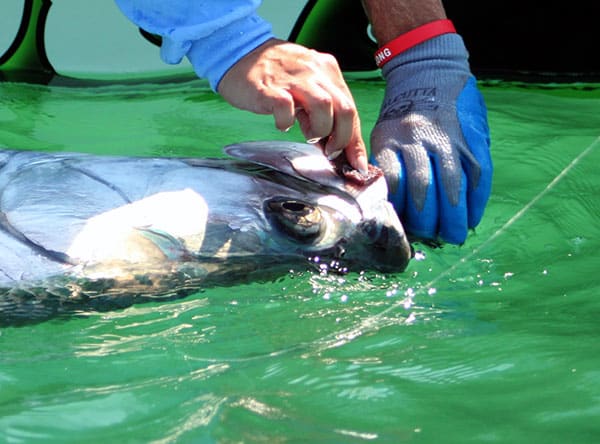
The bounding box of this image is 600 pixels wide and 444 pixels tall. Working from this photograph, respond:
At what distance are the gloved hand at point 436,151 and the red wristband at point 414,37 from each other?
0.10 metres

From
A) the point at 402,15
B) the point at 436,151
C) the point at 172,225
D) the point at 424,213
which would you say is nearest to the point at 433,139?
the point at 436,151

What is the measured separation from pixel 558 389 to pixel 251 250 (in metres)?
0.82

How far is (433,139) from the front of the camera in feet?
8.31

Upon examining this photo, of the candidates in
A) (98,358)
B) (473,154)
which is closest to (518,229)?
(473,154)

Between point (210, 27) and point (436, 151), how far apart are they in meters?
0.71

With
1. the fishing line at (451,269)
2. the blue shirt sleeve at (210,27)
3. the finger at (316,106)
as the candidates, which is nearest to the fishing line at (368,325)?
the fishing line at (451,269)

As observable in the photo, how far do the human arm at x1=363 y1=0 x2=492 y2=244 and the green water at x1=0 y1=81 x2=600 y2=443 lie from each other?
12cm

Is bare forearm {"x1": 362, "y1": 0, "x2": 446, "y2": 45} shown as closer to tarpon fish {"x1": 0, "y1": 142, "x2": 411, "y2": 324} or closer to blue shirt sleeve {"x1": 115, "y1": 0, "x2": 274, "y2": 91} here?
blue shirt sleeve {"x1": 115, "y1": 0, "x2": 274, "y2": 91}

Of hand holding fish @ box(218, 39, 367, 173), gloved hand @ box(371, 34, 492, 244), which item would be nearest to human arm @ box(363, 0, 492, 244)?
gloved hand @ box(371, 34, 492, 244)

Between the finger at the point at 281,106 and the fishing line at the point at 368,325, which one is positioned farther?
the finger at the point at 281,106

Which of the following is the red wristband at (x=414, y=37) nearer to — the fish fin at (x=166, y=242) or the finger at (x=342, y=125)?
the finger at (x=342, y=125)

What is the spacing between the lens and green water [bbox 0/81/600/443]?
150cm

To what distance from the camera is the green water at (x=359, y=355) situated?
1.50 meters

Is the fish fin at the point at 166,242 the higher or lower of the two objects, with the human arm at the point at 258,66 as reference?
lower
